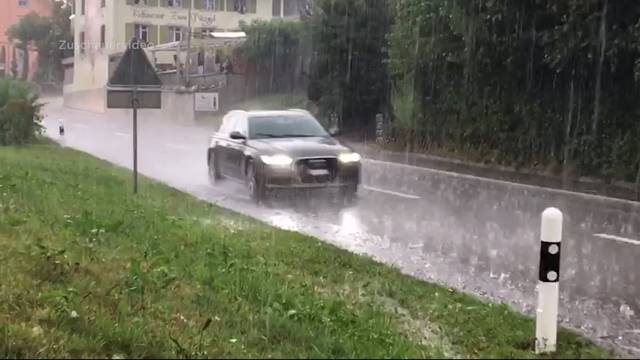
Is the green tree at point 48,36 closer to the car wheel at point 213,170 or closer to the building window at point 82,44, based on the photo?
the building window at point 82,44

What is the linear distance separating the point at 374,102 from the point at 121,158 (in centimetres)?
1193

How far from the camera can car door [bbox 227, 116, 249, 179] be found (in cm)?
1534

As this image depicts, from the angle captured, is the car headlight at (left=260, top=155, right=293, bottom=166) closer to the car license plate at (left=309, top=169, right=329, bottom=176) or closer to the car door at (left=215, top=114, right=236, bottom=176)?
the car license plate at (left=309, top=169, right=329, bottom=176)

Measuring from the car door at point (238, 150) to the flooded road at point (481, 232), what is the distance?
1.48ft

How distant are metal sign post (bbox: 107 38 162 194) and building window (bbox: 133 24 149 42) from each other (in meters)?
55.8

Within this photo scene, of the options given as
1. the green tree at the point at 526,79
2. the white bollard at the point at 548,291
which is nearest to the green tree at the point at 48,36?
the green tree at the point at 526,79

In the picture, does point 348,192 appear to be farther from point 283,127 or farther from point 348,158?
point 283,127

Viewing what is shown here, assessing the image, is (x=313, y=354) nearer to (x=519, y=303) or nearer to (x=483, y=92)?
(x=519, y=303)

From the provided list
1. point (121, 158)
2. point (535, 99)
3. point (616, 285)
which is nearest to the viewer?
point (616, 285)

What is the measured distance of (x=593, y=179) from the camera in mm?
18156

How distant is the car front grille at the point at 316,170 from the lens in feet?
46.1

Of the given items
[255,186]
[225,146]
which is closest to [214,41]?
[225,146]

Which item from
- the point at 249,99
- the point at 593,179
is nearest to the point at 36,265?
the point at 593,179

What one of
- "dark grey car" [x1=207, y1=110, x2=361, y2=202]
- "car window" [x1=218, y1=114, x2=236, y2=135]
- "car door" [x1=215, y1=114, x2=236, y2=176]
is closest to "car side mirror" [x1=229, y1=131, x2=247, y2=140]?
"dark grey car" [x1=207, y1=110, x2=361, y2=202]
